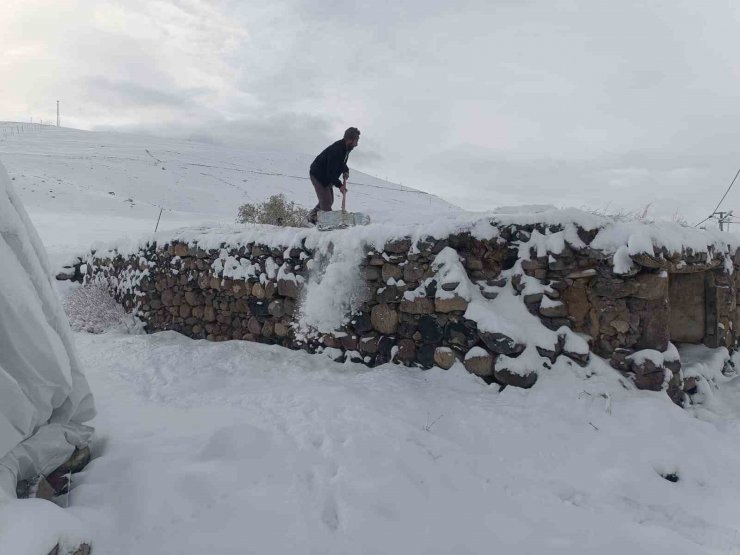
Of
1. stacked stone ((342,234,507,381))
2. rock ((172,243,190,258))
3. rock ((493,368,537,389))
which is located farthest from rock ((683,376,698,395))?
rock ((172,243,190,258))

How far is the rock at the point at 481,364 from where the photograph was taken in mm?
3721

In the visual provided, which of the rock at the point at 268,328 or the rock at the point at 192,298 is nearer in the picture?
the rock at the point at 268,328

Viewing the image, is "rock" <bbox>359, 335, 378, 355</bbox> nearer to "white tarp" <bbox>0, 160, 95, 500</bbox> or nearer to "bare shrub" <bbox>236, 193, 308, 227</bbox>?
"white tarp" <bbox>0, 160, 95, 500</bbox>

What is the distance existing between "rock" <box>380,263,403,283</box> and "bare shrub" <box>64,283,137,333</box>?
419cm

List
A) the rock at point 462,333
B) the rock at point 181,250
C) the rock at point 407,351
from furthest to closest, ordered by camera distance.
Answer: the rock at point 181,250
the rock at point 407,351
the rock at point 462,333

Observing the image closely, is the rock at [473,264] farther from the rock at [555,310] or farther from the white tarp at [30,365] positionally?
the white tarp at [30,365]

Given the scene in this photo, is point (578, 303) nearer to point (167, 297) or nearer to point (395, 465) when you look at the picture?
point (395, 465)

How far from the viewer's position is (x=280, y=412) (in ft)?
10.8

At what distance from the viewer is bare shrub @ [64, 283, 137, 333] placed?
22.2 ft

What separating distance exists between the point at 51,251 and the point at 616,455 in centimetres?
1040

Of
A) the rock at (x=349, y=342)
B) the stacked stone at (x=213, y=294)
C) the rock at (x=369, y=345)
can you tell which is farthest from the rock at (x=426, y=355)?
the stacked stone at (x=213, y=294)

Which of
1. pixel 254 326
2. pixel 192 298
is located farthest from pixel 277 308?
pixel 192 298

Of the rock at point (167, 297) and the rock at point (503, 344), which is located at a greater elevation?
the rock at point (503, 344)

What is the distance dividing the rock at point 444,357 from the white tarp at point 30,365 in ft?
8.29
